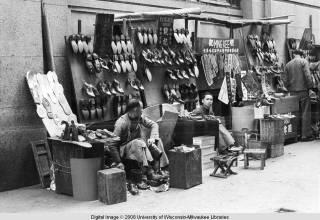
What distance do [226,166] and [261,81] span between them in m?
4.21

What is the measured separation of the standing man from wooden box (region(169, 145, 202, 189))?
507 centimetres

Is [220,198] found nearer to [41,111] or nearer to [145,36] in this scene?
[41,111]

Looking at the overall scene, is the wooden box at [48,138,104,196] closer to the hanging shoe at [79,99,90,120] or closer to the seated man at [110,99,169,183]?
the seated man at [110,99,169,183]

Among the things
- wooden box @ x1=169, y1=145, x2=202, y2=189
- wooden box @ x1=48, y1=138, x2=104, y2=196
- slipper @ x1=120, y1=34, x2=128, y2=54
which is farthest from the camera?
slipper @ x1=120, y1=34, x2=128, y2=54

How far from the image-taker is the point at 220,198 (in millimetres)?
6430

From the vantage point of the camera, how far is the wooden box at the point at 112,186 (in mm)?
6266

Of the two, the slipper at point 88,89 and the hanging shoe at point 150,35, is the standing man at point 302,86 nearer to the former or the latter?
the hanging shoe at point 150,35

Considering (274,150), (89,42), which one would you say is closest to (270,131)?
(274,150)

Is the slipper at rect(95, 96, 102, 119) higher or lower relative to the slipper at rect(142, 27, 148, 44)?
lower

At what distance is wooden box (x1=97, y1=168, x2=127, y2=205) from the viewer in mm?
6266

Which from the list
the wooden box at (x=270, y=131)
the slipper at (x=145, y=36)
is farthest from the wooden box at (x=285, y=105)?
the slipper at (x=145, y=36)

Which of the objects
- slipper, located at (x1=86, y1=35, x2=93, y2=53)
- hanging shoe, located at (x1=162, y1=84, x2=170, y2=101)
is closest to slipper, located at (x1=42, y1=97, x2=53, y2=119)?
slipper, located at (x1=86, y1=35, x2=93, y2=53)

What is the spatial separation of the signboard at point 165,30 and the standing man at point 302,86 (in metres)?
3.60

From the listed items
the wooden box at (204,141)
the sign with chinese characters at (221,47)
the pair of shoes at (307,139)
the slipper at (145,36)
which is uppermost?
the slipper at (145,36)
